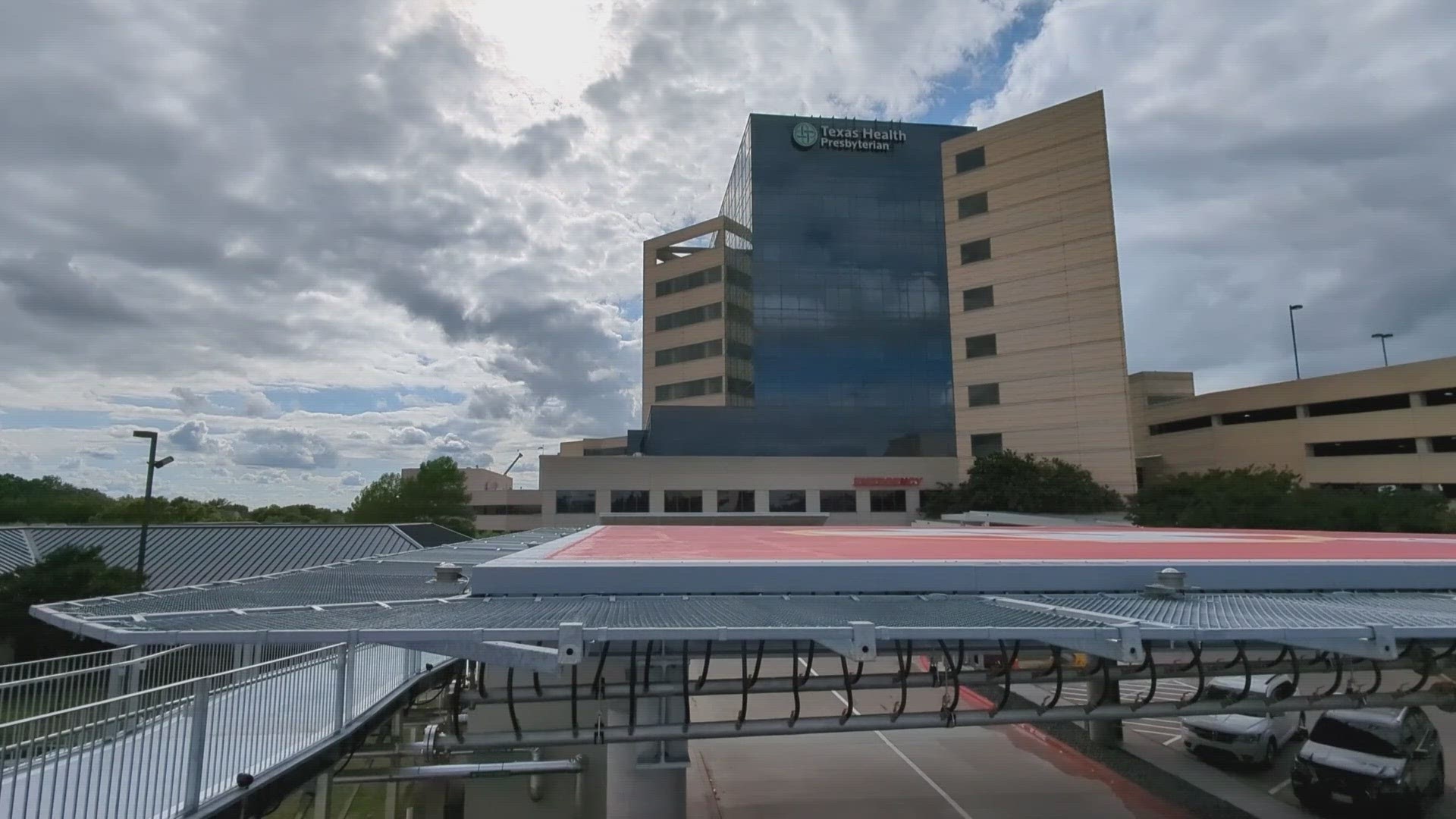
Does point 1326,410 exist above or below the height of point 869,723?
above

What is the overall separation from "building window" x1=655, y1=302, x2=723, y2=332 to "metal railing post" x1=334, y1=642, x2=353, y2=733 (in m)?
50.5

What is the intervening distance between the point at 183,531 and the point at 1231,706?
35.3 m

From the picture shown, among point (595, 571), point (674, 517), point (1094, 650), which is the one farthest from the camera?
point (674, 517)

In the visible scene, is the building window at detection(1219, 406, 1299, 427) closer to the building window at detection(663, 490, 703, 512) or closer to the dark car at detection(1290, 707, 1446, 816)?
the building window at detection(663, 490, 703, 512)

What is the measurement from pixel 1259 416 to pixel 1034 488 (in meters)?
19.6

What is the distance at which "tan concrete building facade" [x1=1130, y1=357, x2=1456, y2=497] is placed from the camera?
36688 mm

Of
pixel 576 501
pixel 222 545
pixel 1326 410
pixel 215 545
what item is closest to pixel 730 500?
pixel 576 501

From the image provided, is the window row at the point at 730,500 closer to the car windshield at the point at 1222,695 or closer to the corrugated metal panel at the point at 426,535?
the corrugated metal panel at the point at 426,535

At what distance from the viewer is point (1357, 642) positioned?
526 centimetres

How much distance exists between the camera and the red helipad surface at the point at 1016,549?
906 cm

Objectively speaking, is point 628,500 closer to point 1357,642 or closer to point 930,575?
point 930,575

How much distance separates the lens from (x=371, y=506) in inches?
2517

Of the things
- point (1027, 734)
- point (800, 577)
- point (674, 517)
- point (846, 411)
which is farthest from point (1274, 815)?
point (846, 411)

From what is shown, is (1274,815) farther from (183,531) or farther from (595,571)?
(183,531)
